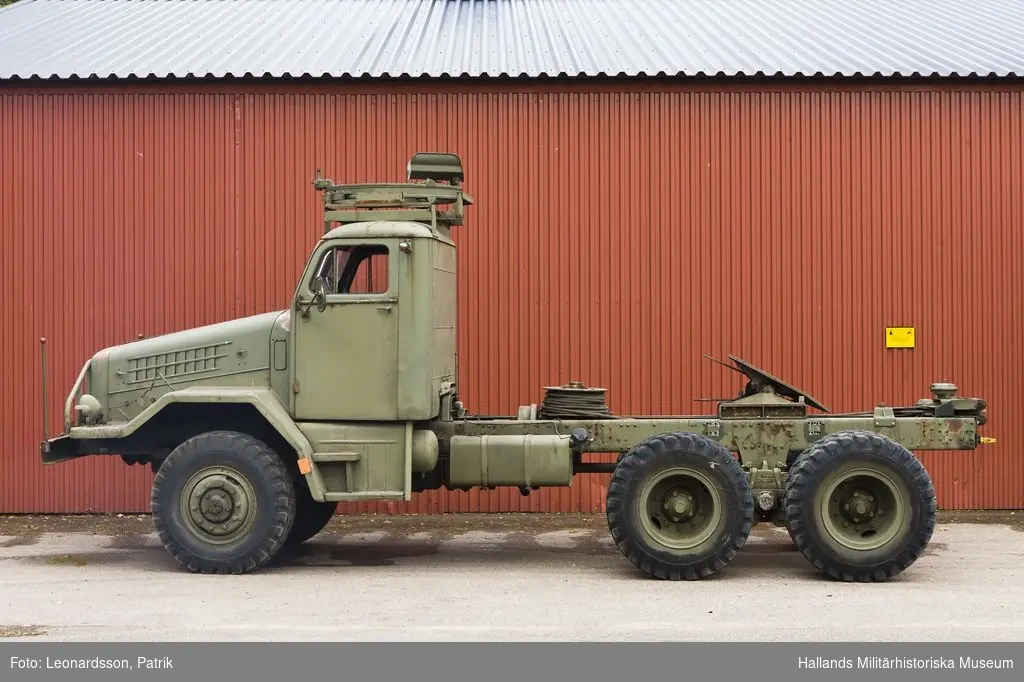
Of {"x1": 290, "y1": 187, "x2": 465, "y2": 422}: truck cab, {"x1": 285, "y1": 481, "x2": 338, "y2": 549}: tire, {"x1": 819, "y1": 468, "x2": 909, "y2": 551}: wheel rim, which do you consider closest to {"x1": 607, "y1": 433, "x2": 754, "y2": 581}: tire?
{"x1": 819, "y1": 468, "x2": 909, "y2": 551}: wheel rim

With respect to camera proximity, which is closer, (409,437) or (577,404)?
(409,437)

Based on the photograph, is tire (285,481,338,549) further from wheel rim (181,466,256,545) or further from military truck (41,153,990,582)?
wheel rim (181,466,256,545)

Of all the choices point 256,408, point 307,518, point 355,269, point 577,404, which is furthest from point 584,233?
point 256,408

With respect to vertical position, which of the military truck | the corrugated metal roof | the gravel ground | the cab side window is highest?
→ the corrugated metal roof

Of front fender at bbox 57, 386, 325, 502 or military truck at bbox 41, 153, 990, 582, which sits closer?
military truck at bbox 41, 153, 990, 582

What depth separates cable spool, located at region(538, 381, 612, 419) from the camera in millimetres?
10359

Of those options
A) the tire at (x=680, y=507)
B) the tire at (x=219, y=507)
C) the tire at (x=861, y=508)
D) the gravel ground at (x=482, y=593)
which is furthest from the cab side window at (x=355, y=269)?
the tire at (x=861, y=508)

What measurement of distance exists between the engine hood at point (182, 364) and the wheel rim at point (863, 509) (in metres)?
5.07

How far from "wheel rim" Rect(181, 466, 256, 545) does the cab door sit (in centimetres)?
83

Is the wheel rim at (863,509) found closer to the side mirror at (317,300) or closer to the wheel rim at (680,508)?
Result: the wheel rim at (680,508)

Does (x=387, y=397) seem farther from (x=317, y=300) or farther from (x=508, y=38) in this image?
(x=508, y=38)

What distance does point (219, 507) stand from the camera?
9570 millimetres

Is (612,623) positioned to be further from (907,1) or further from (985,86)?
(907,1)

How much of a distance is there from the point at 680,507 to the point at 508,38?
7.60 metres
